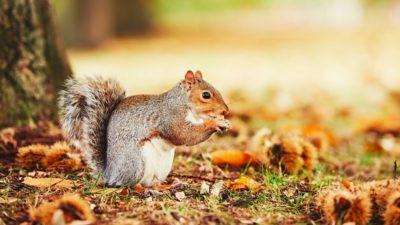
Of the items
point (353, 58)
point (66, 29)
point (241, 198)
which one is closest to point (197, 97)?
point (241, 198)

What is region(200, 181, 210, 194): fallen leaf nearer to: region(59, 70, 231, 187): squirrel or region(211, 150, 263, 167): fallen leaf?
region(59, 70, 231, 187): squirrel

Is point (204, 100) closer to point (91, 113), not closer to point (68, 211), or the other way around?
point (91, 113)

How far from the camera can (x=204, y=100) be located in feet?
9.60

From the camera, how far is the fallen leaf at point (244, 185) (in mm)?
3059

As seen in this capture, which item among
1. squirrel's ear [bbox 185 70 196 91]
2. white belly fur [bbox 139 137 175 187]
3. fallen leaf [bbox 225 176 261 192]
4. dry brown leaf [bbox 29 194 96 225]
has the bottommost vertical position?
dry brown leaf [bbox 29 194 96 225]

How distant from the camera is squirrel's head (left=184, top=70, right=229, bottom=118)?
9.61 feet

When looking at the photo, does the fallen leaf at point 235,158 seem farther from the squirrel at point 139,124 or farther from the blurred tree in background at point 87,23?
the blurred tree in background at point 87,23

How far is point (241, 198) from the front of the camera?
2904 millimetres

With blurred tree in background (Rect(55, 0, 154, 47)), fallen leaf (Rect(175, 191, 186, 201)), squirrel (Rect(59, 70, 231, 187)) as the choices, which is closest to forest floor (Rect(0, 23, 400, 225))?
fallen leaf (Rect(175, 191, 186, 201))

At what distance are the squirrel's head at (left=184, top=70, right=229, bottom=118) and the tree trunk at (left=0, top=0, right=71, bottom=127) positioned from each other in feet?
4.95

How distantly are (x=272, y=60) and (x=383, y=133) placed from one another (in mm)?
5565

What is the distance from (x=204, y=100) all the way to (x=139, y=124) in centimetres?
32

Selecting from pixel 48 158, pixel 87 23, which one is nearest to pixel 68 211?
pixel 48 158

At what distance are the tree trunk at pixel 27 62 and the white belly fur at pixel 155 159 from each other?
4.54ft
